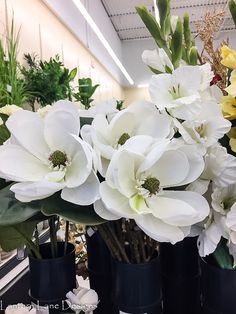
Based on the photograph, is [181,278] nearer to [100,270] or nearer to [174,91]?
[100,270]

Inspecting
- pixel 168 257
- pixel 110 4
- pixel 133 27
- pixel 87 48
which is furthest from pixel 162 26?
pixel 133 27

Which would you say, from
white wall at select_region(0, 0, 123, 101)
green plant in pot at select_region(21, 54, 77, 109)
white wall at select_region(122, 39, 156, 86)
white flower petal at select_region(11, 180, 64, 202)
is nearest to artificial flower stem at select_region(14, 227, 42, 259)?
white flower petal at select_region(11, 180, 64, 202)

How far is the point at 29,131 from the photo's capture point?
A: 1.41 feet

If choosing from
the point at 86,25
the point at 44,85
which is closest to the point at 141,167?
the point at 44,85

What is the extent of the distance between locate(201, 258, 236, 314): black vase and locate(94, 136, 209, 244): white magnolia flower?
0.43ft

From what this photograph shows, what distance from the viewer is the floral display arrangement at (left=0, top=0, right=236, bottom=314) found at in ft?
1.23

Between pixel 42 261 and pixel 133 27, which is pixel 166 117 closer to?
pixel 42 261

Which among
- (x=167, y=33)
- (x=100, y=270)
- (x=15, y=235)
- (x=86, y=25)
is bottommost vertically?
(x=100, y=270)

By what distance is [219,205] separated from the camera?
0.45 meters

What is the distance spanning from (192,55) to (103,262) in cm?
40

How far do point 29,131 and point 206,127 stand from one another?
9.2 inches

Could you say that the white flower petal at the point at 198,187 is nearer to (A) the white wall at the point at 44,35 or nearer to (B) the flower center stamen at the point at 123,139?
(B) the flower center stamen at the point at 123,139

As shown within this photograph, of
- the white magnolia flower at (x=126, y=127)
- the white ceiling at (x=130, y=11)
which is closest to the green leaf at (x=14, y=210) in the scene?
the white magnolia flower at (x=126, y=127)

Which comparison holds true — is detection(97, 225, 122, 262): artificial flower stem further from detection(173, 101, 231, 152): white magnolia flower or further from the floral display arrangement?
detection(173, 101, 231, 152): white magnolia flower
